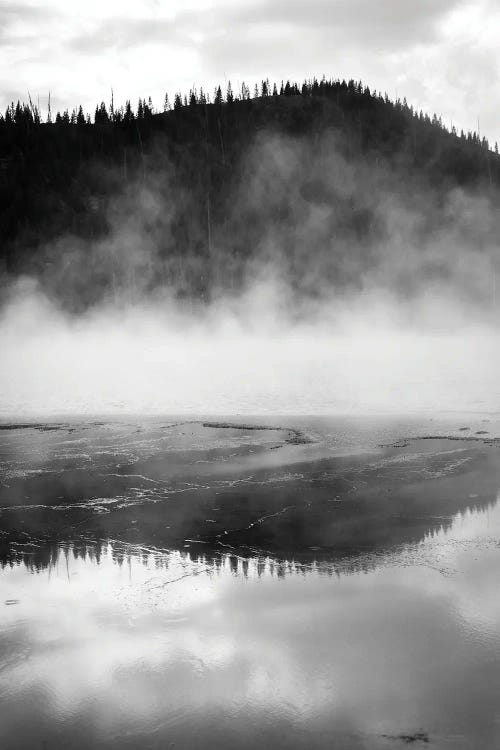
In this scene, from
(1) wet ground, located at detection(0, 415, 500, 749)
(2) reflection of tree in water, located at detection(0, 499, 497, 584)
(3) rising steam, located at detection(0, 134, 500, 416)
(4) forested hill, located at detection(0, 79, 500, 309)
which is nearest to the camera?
(1) wet ground, located at detection(0, 415, 500, 749)

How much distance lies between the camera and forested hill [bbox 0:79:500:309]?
6294 centimetres

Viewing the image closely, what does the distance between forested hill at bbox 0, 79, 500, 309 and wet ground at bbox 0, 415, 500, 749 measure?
52.2m

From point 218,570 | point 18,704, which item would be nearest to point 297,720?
point 18,704

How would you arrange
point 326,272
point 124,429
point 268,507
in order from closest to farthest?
point 268,507 < point 124,429 < point 326,272

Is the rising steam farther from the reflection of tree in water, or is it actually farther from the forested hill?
the reflection of tree in water

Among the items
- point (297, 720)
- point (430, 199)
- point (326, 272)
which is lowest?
point (297, 720)

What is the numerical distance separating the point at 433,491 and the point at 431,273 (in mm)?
59884

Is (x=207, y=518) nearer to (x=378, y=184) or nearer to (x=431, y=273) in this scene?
(x=431, y=273)

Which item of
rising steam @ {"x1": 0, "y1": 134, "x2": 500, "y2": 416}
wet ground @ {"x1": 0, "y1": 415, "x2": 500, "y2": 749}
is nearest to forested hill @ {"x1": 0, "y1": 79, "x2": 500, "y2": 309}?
rising steam @ {"x1": 0, "y1": 134, "x2": 500, "y2": 416}

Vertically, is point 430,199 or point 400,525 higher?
point 430,199

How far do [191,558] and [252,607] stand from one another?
1.22 m

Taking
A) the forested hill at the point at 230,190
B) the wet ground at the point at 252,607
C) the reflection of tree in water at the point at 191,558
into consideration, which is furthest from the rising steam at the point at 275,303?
the reflection of tree in water at the point at 191,558

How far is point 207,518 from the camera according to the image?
24.4ft

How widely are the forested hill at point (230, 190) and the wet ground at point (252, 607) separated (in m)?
52.2
